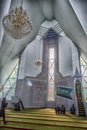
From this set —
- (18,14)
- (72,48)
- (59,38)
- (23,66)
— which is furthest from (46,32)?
(18,14)

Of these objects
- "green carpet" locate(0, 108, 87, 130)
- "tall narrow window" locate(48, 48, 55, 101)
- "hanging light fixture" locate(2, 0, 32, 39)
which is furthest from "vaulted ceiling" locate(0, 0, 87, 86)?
"green carpet" locate(0, 108, 87, 130)

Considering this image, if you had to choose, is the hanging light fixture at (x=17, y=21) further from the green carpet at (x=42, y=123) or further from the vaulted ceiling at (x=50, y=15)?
the green carpet at (x=42, y=123)

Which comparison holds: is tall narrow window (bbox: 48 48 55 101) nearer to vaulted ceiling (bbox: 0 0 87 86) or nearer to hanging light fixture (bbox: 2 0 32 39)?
vaulted ceiling (bbox: 0 0 87 86)

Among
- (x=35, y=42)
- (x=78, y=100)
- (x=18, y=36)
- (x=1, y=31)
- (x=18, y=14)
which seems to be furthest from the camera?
(x=35, y=42)

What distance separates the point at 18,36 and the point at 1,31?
7.35ft

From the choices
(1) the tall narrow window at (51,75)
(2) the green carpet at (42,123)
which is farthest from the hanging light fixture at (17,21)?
(1) the tall narrow window at (51,75)

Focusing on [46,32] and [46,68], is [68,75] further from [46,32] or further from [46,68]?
[46,32]

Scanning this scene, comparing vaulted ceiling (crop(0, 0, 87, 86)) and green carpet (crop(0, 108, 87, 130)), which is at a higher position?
vaulted ceiling (crop(0, 0, 87, 86))

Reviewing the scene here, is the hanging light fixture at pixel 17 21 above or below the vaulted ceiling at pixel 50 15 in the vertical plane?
below

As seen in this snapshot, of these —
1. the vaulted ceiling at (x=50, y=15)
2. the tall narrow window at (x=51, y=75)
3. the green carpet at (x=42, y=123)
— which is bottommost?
the green carpet at (x=42, y=123)

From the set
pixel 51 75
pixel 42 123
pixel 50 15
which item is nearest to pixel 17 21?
pixel 42 123

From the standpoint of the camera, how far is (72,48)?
32.0ft

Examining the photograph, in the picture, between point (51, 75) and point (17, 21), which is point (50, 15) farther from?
point (17, 21)

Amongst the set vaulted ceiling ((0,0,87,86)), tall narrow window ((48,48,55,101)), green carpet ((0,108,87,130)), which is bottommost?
green carpet ((0,108,87,130))
